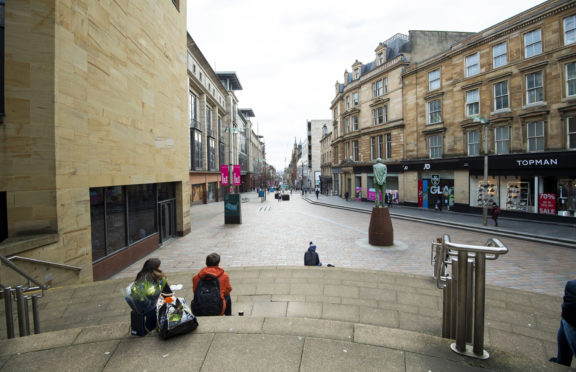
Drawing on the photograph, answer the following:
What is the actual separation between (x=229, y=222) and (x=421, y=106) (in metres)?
21.4

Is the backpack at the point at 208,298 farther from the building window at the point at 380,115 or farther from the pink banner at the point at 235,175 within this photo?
the building window at the point at 380,115

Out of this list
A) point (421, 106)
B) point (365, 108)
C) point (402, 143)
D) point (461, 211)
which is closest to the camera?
point (461, 211)

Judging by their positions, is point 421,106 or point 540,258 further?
point 421,106

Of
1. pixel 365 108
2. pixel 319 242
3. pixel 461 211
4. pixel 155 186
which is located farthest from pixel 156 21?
pixel 365 108

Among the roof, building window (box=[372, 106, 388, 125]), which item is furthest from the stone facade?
the roof

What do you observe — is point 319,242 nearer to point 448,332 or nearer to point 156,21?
point 448,332

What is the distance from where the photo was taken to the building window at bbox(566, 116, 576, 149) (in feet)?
52.6

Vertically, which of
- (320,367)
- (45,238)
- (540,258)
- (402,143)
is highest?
(402,143)

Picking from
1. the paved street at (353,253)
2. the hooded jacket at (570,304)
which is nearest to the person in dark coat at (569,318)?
the hooded jacket at (570,304)

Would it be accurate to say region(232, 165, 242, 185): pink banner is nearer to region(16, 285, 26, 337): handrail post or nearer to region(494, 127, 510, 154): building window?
region(494, 127, 510, 154): building window

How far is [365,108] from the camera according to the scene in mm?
34562

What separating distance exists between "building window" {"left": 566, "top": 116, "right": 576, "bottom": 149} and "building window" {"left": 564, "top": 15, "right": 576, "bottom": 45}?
453cm

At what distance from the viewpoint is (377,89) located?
32.5 metres

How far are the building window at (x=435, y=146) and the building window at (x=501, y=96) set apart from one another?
5.17 meters
